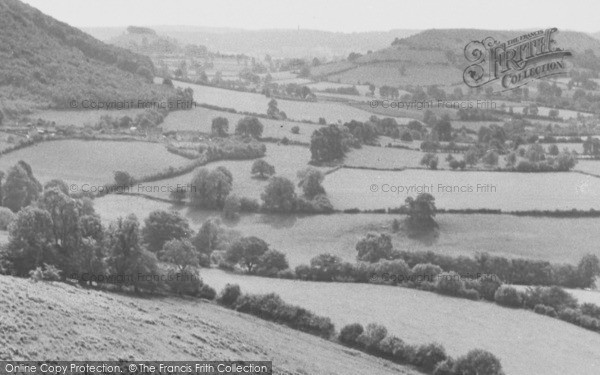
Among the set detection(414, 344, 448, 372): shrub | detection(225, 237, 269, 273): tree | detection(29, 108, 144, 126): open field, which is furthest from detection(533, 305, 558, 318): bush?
detection(29, 108, 144, 126): open field

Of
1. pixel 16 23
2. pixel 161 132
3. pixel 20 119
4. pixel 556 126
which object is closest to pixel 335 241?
pixel 161 132

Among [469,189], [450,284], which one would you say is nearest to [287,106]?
[469,189]

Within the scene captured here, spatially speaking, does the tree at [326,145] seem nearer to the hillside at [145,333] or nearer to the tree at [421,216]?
the tree at [421,216]

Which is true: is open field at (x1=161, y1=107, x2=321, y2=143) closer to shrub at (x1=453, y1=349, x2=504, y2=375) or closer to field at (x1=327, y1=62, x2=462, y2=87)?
field at (x1=327, y1=62, x2=462, y2=87)

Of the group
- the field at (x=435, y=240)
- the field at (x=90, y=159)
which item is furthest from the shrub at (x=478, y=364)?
the field at (x=90, y=159)

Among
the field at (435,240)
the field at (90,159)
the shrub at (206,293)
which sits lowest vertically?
the shrub at (206,293)
